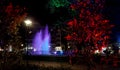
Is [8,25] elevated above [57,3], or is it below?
below

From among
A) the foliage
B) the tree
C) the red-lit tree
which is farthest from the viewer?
the foliage

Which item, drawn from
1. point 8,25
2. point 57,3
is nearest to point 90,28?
point 8,25

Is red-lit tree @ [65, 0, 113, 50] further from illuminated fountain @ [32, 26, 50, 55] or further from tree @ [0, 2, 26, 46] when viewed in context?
illuminated fountain @ [32, 26, 50, 55]

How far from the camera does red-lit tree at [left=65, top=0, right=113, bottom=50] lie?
15.5 metres

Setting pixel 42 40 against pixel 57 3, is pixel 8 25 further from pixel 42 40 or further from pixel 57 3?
pixel 42 40

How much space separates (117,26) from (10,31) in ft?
94.9

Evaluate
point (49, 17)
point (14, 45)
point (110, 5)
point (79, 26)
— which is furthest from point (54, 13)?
point (79, 26)

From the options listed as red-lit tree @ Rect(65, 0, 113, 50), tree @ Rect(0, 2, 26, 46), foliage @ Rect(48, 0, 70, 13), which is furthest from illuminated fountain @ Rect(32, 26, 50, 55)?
red-lit tree @ Rect(65, 0, 113, 50)

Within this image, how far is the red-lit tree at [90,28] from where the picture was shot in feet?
50.8

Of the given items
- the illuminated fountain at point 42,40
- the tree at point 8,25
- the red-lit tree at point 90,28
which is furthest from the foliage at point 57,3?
the illuminated fountain at point 42,40

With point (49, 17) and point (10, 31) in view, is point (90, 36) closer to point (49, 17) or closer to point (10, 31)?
point (10, 31)

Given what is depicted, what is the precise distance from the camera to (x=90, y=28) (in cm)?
1548

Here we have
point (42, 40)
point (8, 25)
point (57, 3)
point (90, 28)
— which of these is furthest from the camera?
point (42, 40)

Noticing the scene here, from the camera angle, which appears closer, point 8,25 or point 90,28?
point 90,28
